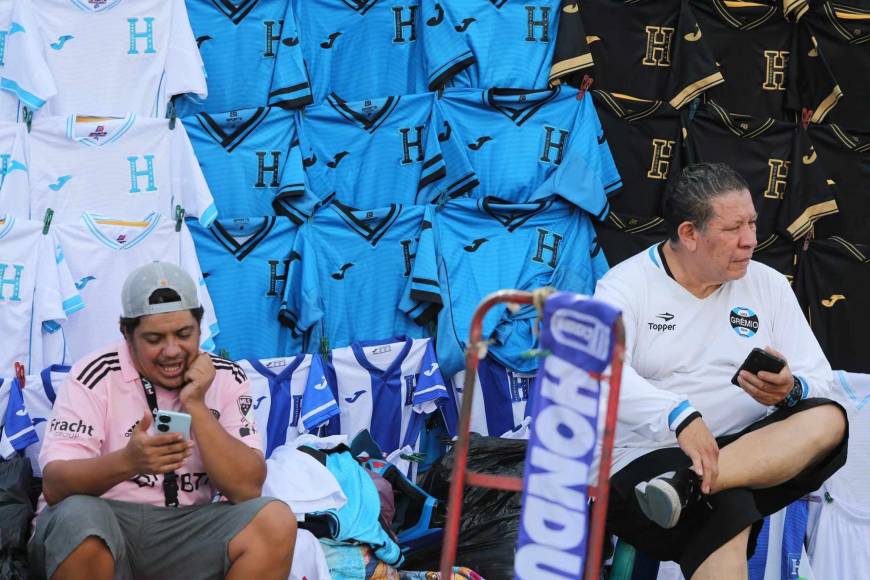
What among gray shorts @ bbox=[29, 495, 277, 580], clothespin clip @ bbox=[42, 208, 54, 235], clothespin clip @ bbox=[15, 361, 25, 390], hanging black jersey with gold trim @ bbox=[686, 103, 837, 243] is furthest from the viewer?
hanging black jersey with gold trim @ bbox=[686, 103, 837, 243]

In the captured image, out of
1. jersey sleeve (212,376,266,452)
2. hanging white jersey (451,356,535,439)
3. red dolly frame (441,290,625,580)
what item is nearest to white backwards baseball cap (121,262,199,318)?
jersey sleeve (212,376,266,452)

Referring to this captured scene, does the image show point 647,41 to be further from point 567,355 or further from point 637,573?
point 567,355

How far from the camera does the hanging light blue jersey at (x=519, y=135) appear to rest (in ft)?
18.4

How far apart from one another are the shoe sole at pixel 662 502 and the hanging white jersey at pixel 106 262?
2.42 metres

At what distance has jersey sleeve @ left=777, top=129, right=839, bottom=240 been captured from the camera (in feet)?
19.1

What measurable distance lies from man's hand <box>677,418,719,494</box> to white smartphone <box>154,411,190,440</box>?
1455mm

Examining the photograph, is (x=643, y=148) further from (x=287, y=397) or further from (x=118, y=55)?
(x=118, y=55)

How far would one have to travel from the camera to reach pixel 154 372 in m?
3.34

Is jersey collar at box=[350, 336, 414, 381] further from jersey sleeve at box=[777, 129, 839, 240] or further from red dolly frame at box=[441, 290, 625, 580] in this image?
red dolly frame at box=[441, 290, 625, 580]

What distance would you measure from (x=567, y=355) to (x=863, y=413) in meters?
3.07

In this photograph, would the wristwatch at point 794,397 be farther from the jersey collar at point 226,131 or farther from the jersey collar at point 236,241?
the jersey collar at point 226,131

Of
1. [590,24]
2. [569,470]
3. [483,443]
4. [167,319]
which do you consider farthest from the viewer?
[590,24]

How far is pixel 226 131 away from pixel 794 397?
123 inches

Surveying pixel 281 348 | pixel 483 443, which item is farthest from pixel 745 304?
pixel 281 348
